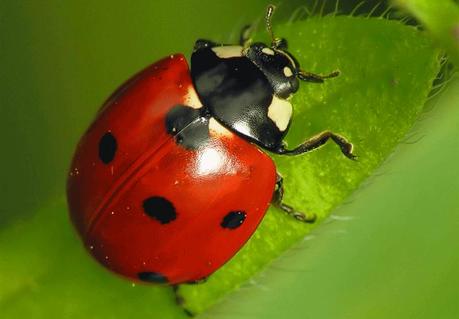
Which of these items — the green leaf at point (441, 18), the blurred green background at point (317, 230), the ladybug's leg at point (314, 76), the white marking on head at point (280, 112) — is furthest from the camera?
the blurred green background at point (317, 230)

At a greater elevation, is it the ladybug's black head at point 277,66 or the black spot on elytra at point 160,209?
the ladybug's black head at point 277,66

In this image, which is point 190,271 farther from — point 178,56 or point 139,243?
point 178,56

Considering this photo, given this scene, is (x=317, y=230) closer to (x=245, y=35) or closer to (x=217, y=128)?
(x=217, y=128)

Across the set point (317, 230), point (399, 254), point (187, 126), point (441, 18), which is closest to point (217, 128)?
point (187, 126)

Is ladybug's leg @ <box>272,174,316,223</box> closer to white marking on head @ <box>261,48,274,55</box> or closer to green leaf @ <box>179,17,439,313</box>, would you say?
green leaf @ <box>179,17,439,313</box>

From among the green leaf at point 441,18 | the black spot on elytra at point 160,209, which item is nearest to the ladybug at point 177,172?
the black spot on elytra at point 160,209

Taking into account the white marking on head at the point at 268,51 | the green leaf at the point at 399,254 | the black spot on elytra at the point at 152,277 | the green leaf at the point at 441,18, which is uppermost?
the green leaf at the point at 441,18

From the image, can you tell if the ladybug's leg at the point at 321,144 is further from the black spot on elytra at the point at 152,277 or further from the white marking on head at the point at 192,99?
the black spot on elytra at the point at 152,277

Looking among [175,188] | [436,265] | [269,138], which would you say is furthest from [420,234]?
[175,188]
